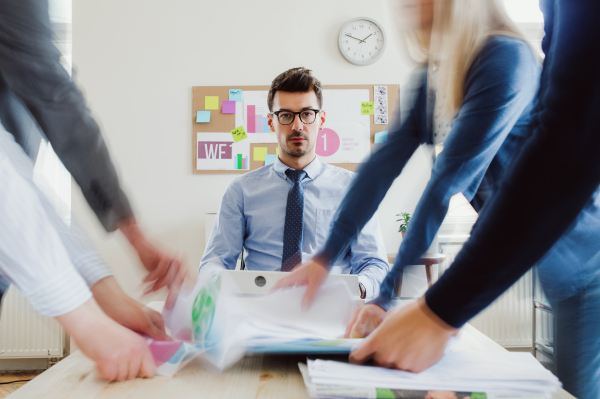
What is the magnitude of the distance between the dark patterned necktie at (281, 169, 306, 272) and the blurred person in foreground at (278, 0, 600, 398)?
0.89 meters

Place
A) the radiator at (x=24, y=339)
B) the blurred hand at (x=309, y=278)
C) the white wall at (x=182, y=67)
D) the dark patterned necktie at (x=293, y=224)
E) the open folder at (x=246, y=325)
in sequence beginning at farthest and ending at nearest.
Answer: the white wall at (x=182, y=67) → the radiator at (x=24, y=339) → the dark patterned necktie at (x=293, y=224) → the blurred hand at (x=309, y=278) → the open folder at (x=246, y=325)

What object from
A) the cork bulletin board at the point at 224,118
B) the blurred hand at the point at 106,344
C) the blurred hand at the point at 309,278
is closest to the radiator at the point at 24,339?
the cork bulletin board at the point at 224,118

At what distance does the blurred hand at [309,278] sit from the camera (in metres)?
0.71

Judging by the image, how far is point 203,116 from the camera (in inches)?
93.4

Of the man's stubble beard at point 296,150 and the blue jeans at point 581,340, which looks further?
the man's stubble beard at point 296,150

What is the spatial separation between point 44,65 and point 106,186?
0.22 metres

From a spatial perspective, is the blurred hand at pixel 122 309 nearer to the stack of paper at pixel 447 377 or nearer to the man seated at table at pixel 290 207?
the stack of paper at pixel 447 377

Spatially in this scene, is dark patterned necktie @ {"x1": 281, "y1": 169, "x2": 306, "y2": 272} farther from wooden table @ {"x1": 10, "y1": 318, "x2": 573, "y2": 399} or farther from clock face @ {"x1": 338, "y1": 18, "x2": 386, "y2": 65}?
clock face @ {"x1": 338, "y1": 18, "x2": 386, "y2": 65}

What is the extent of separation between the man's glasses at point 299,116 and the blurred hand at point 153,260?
2.98 feet

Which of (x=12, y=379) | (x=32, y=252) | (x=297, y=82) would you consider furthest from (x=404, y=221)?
(x=12, y=379)

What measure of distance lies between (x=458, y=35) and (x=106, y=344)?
72 centimetres

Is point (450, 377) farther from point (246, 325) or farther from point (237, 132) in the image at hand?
point (237, 132)

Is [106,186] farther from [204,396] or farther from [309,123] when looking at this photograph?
[309,123]

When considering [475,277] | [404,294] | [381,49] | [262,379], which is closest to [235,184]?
[404,294]
